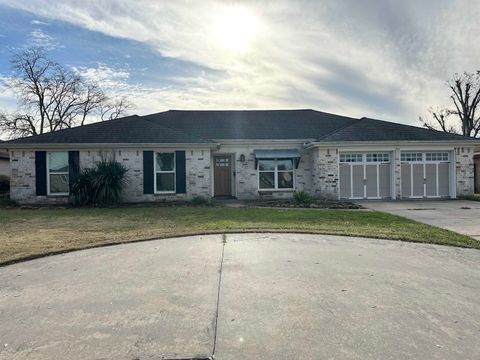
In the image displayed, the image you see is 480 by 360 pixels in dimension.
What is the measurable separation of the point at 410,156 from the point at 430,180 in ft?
5.09

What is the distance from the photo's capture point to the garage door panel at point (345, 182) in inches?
651

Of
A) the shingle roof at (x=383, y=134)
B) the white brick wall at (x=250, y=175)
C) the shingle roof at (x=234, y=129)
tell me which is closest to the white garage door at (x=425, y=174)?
the shingle roof at (x=383, y=134)

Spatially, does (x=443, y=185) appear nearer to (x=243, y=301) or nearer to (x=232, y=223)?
(x=232, y=223)

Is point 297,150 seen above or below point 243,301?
above

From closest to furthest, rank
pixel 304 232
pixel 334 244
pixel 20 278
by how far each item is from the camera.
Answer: pixel 20 278 < pixel 334 244 < pixel 304 232


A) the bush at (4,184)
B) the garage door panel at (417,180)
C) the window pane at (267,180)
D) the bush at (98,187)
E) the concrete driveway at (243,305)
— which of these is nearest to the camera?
the concrete driveway at (243,305)

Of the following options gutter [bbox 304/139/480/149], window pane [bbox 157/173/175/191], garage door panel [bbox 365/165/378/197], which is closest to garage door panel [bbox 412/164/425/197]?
gutter [bbox 304/139/480/149]

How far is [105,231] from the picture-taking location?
27.3 feet

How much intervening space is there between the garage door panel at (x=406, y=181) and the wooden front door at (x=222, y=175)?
28.4 feet

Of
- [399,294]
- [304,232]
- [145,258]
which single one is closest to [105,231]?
[145,258]

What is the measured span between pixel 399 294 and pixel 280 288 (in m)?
1.41

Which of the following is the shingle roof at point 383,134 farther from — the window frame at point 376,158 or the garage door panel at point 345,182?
the garage door panel at point 345,182

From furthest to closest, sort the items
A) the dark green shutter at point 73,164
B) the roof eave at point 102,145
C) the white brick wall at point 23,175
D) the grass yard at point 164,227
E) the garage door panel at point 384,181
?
the garage door panel at point 384,181 → the dark green shutter at point 73,164 → the white brick wall at point 23,175 → the roof eave at point 102,145 → the grass yard at point 164,227

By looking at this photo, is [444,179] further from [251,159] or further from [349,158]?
[251,159]
